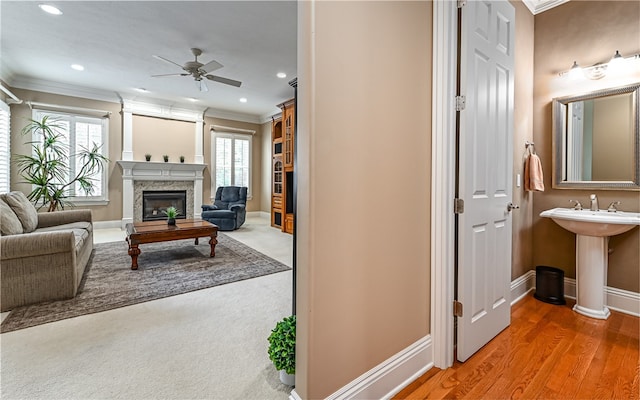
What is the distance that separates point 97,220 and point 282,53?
203 inches

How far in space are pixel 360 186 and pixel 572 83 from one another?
109 inches

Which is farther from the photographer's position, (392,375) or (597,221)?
(597,221)

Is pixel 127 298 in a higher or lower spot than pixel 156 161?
lower

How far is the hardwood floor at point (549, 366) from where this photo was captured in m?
1.54

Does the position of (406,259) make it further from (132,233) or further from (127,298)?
(132,233)

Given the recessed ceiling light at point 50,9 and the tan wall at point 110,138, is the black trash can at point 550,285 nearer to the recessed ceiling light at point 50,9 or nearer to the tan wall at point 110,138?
the recessed ceiling light at point 50,9

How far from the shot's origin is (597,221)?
2.20 metres

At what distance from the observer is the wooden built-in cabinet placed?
620cm

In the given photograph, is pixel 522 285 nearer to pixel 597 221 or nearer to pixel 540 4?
pixel 597 221

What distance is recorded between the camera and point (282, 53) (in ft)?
13.8

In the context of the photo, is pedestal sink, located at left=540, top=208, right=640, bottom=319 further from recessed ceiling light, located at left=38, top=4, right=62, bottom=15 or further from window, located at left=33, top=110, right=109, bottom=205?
window, located at left=33, top=110, right=109, bottom=205

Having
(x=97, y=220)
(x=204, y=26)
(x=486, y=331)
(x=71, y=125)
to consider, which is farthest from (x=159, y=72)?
(x=486, y=331)

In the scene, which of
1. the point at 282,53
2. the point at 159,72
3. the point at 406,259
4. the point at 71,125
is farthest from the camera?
the point at 71,125

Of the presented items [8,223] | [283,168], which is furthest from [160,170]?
[8,223]
